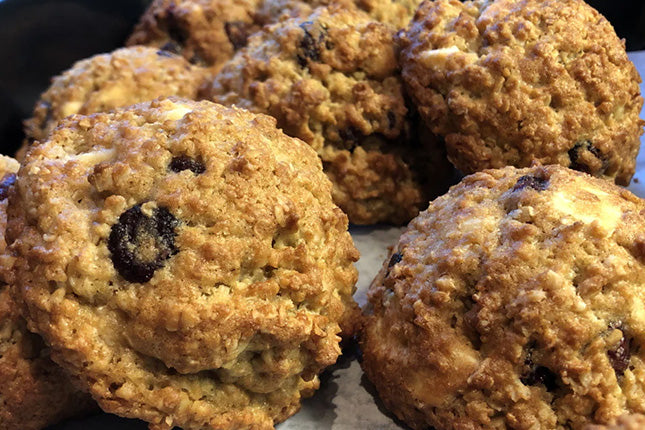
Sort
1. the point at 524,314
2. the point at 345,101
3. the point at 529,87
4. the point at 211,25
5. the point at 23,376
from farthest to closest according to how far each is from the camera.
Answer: the point at 211,25
the point at 345,101
the point at 529,87
the point at 23,376
the point at 524,314

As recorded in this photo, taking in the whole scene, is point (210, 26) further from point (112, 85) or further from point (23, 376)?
point (23, 376)

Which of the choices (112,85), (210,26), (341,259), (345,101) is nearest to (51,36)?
(210,26)

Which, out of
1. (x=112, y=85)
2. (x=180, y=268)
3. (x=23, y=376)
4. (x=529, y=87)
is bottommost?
(x=23, y=376)

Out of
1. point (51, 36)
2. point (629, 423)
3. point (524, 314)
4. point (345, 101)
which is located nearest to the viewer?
point (629, 423)

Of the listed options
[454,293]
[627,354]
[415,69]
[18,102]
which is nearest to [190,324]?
[454,293]

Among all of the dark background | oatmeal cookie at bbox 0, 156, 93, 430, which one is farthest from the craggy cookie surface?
the dark background

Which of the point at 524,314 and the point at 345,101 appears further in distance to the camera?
the point at 345,101

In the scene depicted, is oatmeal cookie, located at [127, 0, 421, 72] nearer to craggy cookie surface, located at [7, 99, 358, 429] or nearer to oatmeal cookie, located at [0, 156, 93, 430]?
craggy cookie surface, located at [7, 99, 358, 429]
